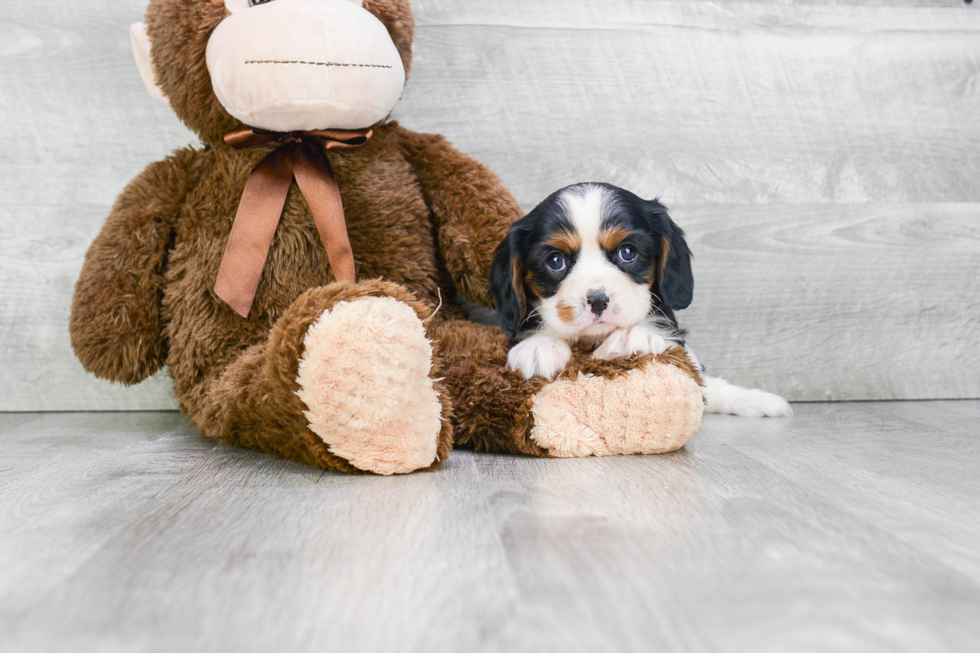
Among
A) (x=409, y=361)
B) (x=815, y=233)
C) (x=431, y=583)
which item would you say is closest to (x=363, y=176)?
(x=409, y=361)

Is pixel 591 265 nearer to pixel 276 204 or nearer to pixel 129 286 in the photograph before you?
pixel 276 204

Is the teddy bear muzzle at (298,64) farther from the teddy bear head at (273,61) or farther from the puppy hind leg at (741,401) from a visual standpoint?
the puppy hind leg at (741,401)

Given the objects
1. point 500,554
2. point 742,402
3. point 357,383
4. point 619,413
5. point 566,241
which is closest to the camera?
point 500,554

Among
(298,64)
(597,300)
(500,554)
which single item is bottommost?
(500,554)

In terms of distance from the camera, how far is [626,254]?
1491mm

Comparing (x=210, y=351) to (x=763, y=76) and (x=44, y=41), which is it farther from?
(x=763, y=76)

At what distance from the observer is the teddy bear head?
4.58ft

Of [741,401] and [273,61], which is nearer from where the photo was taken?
[273,61]

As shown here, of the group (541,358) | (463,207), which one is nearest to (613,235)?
(541,358)

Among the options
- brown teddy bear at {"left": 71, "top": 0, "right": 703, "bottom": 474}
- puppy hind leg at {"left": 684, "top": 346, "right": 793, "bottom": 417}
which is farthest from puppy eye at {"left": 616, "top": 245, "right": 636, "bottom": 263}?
puppy hind leg at {"left": 684, "top": 346, "right": 793, "bottom": 417}

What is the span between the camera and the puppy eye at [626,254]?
149 centimetres

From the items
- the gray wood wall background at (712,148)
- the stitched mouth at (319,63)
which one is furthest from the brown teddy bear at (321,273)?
the gray wood wall background at (712,148)

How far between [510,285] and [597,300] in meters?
0.21

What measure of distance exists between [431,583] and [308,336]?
52cm
